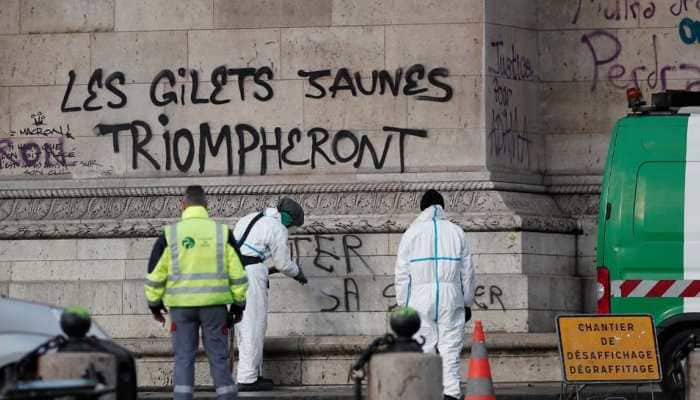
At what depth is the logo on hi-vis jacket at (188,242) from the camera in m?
14.7

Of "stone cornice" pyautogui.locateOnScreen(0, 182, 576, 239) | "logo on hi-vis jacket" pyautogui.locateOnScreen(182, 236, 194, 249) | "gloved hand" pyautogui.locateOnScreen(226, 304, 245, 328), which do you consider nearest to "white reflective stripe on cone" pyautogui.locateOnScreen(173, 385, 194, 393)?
"gloved hand" pyautogui.locateOnScreen(226, 304, 245, 328)

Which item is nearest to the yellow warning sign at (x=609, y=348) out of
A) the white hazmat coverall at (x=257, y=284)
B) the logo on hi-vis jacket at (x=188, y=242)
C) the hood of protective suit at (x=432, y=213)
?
the hood of protective suit at (x=432, y=213)

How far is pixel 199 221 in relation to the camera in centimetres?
1483

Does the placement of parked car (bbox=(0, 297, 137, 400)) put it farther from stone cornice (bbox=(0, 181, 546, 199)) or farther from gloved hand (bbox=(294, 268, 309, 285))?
stone cornice (bbox=(0, 181, 546, 199))

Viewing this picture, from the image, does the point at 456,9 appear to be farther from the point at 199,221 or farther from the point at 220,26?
the point at 199,221

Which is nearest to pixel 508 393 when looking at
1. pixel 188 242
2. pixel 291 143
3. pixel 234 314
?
pixel 234 314

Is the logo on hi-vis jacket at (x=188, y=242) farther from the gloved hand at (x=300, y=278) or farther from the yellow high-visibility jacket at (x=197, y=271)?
the gloved hand at (x=300, y=278)

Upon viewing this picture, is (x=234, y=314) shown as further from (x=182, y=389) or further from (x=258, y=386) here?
(x=258, y=386)

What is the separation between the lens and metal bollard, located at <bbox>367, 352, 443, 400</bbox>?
12.8 m

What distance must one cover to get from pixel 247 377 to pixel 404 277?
7.23 feet

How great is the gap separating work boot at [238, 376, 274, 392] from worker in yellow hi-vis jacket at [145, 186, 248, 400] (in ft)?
10.1

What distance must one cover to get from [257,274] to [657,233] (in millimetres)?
3649

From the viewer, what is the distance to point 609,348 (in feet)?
50.9

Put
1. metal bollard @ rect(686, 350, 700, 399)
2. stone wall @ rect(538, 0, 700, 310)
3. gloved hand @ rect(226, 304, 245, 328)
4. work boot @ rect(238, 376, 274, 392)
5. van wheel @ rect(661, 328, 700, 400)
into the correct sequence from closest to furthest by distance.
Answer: metal bollard @ rect(686, 350, 700, 399)
gloved hand @ rect(226, 304, 245, 328)
van wheel @ rect(661, 328, 700, 400)
work boot @ rect(238, 376, 274, 392)
stone wall @ rect(538, 0, 700, 310)
